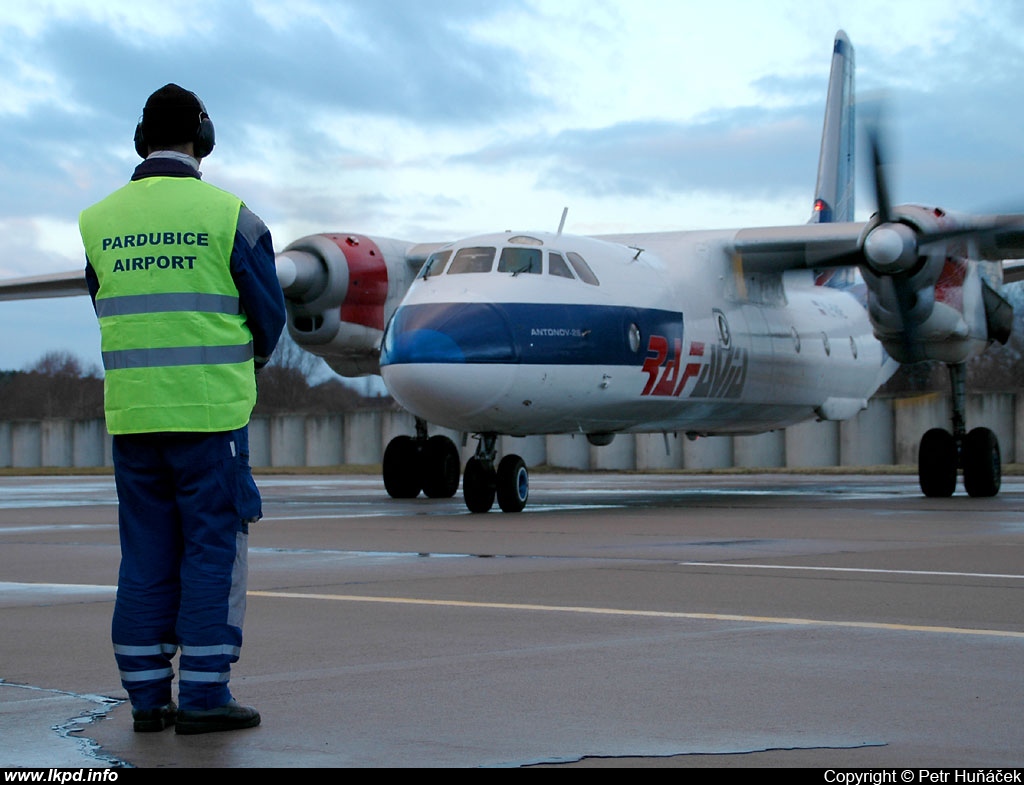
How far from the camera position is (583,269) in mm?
15750

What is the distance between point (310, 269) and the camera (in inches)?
771

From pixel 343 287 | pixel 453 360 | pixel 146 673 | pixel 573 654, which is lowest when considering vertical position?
pixel 573 654

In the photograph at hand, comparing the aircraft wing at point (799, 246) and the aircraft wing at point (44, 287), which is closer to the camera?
the aircraft wing at point (799, 246)

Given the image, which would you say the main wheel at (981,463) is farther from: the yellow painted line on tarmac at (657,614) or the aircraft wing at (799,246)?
the yellow painted line on tarmac at (657,614)

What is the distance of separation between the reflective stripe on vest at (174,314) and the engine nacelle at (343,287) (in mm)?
14916

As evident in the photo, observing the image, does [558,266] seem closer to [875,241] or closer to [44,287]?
[875,241]

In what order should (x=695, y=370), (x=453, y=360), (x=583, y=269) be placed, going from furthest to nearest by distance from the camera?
(x=695, y=370)
(x=583, y=269)
(x=453, y=360)

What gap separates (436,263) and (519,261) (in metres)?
0.95

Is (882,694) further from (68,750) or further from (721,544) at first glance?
(721,544)

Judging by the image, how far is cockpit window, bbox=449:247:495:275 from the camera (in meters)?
15.1

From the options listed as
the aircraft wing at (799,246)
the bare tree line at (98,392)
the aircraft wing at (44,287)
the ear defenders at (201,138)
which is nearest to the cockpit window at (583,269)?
the aircraft wing at (799,246)

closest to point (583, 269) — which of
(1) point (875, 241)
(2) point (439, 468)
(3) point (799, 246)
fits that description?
(1) point (875, 241)

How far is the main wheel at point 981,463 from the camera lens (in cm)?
1869
